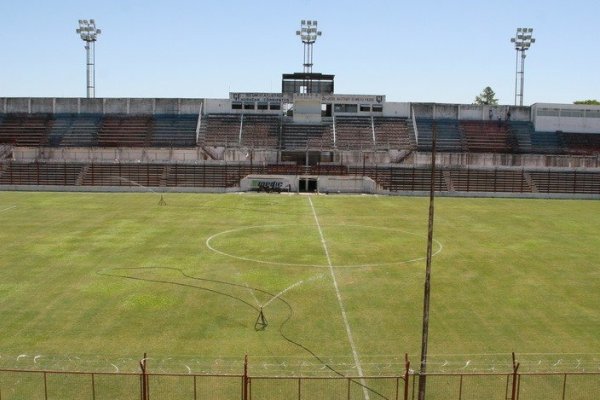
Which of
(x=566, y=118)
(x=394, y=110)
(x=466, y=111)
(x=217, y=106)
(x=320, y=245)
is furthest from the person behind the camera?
(x=466, y=111)

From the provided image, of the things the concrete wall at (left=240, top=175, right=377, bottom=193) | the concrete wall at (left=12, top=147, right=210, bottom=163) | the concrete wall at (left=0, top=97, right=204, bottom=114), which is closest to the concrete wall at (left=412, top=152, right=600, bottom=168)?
the concrete wall at (left=240, top=175, right=377, bottom=193)

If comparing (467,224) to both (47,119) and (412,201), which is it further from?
(47,119)

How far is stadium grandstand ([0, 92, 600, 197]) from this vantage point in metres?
69.9

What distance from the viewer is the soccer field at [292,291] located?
63.4 ft

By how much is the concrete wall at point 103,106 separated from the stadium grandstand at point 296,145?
15 centimetres

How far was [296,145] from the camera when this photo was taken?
275 feet

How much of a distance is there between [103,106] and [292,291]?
73059mm

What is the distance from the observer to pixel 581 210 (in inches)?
2165

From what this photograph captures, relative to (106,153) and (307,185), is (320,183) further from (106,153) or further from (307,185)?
(106,153)

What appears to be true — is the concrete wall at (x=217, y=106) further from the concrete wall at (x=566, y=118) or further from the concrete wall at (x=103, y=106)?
the concrete wall at (x=566, y=118)

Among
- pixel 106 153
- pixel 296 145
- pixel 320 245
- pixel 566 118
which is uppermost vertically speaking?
pixel 566 118

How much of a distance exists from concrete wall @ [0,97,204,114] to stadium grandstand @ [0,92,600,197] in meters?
0.15

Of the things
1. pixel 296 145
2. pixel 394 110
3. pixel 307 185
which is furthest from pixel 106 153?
pixel 394 110

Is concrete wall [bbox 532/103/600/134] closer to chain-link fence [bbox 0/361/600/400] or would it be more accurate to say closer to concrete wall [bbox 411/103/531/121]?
concrete wall [bbox 411/103/531/121]
